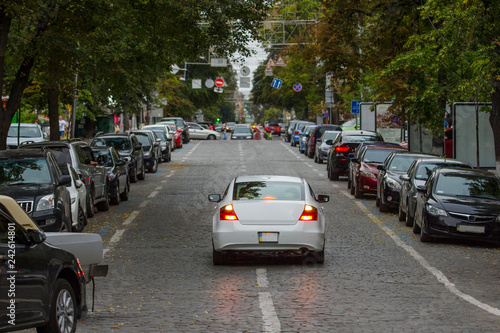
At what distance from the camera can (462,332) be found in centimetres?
877

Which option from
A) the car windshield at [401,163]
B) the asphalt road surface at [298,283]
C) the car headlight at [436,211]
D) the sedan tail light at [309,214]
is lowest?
the asphalt road surface at [298,283]

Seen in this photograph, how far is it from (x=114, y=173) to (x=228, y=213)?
1044cm

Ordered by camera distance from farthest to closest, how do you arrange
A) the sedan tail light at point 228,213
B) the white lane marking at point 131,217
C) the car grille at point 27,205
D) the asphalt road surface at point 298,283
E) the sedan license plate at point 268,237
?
the white lane marking at point 131,217 < the car grille at point 27,205 < the sedan tail light at point 228,213 < the sedan license plate at point 268,237 < the asphalt road surface at point 298,283

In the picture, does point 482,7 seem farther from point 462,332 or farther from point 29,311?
point 29,311

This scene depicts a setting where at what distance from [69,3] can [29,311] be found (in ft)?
54.5

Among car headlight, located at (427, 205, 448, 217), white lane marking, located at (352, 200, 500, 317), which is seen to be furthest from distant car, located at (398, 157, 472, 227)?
car headlight, located at (427, 205, 448, 217)

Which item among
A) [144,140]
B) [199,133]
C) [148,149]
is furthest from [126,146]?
[199,133]

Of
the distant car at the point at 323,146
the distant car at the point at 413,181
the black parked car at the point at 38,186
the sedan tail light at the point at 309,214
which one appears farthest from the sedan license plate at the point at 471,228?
the distant car at the point at 323,146

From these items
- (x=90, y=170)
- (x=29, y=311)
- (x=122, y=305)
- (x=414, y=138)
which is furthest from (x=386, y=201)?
(x=414, y=138)

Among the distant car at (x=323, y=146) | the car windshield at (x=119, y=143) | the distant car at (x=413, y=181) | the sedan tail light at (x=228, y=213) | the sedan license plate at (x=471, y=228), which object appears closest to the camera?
the sedan tail light at (x=228, y=213)

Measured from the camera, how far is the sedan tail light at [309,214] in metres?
13.0

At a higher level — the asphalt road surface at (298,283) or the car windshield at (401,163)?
the car windshield at (401,163)

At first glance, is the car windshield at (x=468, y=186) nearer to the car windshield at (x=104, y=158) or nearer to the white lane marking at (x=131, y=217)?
the white lane marking at (x=131, y=217)

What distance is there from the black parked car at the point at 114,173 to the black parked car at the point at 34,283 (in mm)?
14165
